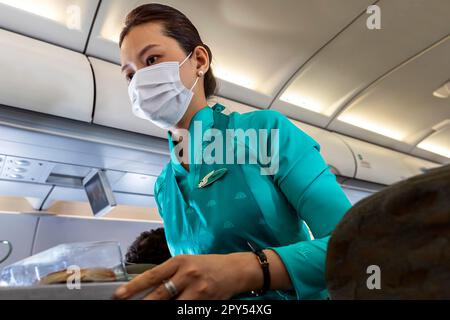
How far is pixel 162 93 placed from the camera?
1.38 metres

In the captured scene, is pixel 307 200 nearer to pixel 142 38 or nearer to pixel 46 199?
pixel 142 38

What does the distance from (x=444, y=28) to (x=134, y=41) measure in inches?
117

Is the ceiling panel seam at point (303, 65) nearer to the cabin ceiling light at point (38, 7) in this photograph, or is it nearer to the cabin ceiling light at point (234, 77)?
the cabin ceiling light at point (234, 77)

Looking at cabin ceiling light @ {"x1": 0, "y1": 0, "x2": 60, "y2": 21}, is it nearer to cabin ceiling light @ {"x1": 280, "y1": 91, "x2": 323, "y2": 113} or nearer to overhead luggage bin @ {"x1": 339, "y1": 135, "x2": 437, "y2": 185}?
cabin ceiling light @ {"x1": 280, "y1": 91, "x2": 323, "y2": 113}

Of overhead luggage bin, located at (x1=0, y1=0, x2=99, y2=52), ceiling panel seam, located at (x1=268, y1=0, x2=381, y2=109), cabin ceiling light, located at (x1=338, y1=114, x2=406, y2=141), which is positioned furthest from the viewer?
cabin ceiling light, located at (x1=338, y1=114, x2=406, y2=141)

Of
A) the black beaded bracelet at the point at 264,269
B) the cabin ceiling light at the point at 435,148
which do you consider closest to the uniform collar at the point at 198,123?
the black beaded bracelet at the point at 264,269

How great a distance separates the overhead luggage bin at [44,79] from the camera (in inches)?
74.4

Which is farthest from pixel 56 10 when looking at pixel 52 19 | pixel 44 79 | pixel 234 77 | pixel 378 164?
pixel 378 164

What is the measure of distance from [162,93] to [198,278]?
95 cm

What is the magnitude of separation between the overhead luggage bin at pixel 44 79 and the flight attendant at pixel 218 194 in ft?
2.68

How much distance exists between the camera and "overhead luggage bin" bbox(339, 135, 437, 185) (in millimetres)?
3691

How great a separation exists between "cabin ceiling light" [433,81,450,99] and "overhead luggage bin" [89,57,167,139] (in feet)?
10.7
